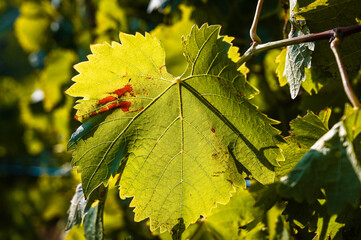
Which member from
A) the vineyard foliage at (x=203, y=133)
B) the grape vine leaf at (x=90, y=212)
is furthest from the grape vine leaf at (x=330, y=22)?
the grape vine leaf at (x=90, y=212)

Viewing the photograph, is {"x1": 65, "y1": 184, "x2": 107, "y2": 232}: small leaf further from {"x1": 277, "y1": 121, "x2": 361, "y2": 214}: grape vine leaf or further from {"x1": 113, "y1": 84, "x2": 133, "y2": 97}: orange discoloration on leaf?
{"x1": 277, "y1": 121, "x2": 361, "y2": 214}: grape vine leaf

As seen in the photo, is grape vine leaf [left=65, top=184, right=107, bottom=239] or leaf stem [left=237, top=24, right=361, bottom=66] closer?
leaf stem [left=237, top=24, right=361, bottom=66]

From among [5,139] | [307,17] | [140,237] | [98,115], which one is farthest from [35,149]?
[307,17]

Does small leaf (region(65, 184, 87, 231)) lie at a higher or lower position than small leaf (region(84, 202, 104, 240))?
higher

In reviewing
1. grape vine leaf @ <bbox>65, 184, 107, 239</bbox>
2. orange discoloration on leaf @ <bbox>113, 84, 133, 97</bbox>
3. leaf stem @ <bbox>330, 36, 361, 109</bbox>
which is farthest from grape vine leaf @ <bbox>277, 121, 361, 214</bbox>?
grape vine leaf @ <bbox>65, 184, 107, 239</bbox>

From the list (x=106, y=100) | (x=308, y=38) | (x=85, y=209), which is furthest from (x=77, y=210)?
(x=308, y=38)

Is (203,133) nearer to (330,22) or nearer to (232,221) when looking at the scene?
(232,221)

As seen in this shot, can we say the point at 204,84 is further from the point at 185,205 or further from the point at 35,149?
the point at 35,149
